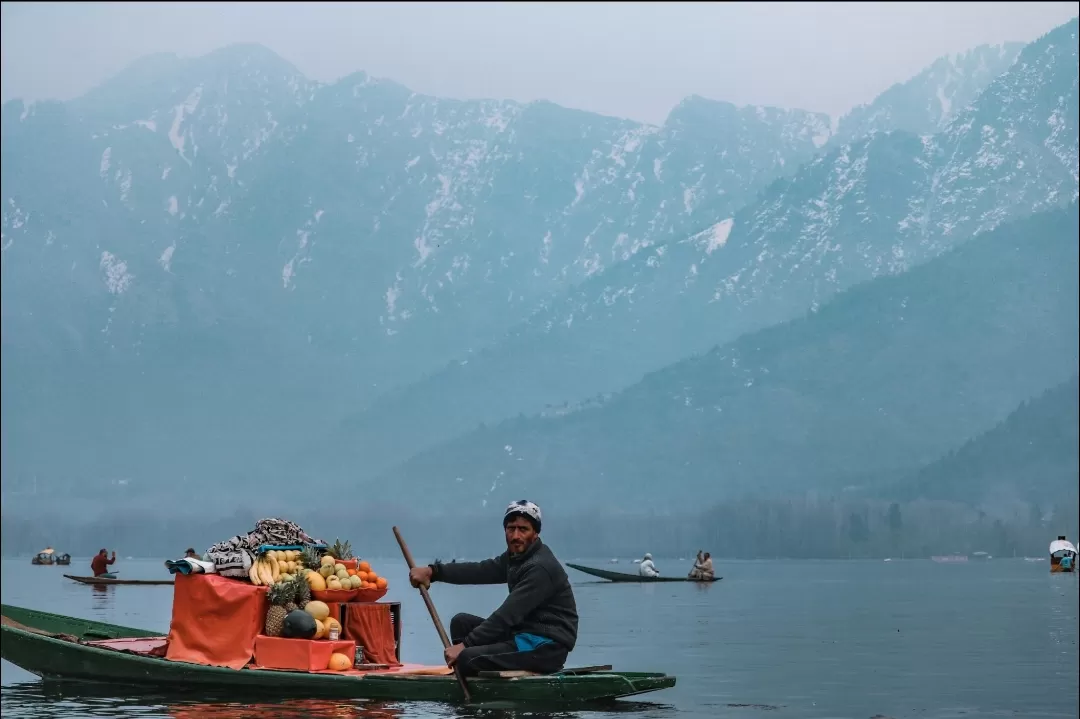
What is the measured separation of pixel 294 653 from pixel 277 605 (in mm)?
736

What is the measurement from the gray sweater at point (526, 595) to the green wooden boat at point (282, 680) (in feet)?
1.93

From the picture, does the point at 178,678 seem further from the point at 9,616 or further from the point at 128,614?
the point at 128,614

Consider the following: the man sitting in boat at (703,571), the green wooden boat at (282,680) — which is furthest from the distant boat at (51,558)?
the green wooden boat at (282,680)

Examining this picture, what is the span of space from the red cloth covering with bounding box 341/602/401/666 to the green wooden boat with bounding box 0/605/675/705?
1543 millimetres

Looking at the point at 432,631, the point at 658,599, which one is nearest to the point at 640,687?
the point at 432,631

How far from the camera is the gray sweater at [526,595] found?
20969 mm

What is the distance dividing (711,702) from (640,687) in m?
4.23

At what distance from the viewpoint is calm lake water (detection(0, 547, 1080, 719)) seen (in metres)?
23.5

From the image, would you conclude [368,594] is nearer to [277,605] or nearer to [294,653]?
[277,605]

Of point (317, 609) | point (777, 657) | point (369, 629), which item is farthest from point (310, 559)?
point (777, 657)

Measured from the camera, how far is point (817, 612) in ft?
227

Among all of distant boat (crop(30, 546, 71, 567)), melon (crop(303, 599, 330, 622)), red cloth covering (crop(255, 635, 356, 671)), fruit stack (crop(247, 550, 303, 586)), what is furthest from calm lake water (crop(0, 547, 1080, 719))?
distant boat (crop(30, 546, 71, 567))

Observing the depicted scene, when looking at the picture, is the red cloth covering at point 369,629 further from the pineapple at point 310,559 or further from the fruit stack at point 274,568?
the fruit stack at point 274,568

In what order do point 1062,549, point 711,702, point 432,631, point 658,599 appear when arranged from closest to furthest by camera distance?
point 711,702
point 432,631
point 658,599
point 1062,549
